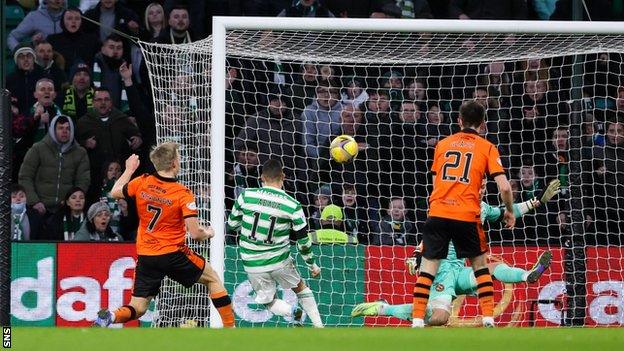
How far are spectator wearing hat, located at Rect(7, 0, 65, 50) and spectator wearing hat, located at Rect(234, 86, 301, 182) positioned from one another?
2312 mm

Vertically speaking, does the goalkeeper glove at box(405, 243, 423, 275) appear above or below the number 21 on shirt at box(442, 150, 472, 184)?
below

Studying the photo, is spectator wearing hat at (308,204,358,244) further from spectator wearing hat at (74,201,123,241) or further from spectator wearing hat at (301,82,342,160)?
spectator wearing hat at (74,201,123,241)

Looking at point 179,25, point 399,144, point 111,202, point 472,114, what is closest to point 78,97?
point 111,202

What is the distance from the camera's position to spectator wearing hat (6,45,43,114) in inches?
580

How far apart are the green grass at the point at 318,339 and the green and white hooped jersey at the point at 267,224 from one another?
3031mm

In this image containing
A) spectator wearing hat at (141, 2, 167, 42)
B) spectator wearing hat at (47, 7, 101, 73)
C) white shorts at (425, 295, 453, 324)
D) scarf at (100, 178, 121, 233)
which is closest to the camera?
white shorts at (425, 295, 453, 324)

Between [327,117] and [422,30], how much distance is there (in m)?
2.15

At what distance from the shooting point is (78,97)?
14.8 meters

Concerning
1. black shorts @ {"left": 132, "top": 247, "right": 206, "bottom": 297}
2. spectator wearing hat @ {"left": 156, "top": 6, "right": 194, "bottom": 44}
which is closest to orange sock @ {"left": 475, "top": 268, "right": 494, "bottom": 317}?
black shorts @ {"left": 132, "top": 247, "right": 206, "bottom": 297}

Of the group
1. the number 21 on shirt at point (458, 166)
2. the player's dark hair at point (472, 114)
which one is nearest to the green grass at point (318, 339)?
the number 21 on shirt at point (458, 166)

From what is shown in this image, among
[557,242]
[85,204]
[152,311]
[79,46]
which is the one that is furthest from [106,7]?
[557,242]

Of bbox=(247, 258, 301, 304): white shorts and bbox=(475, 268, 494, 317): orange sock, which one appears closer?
bbox=(475, 268, 494, 317): orange sock

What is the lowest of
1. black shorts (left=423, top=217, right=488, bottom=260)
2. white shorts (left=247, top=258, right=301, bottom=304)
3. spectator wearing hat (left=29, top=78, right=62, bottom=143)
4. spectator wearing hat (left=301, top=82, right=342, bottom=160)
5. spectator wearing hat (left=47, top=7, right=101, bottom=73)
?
white shorts (left=247, top=258, right=301, bottom=304)

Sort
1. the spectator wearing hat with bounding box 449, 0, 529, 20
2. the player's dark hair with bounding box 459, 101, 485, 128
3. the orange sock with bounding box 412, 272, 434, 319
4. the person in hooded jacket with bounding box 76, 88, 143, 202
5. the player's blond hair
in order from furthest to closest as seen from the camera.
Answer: the spectator wearing hat with bounding box 449, 0, 529, 20 → the person in hooded jacket with bounding box 76, 88, 143, 202 → the player's blond hair → the player's dark hair with bounding box 459, 101, 485, 128 → the orange sock with bounding box 412, 272, 434, 319
